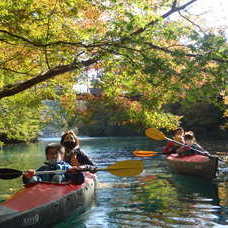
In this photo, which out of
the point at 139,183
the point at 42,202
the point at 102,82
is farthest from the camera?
the point at 139,183

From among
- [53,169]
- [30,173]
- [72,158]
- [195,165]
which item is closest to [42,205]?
[30,173]

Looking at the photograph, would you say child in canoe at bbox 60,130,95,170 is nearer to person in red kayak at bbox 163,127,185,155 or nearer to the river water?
the river water

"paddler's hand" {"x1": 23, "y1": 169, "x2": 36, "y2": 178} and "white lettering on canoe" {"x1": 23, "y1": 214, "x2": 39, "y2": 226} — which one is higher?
"paddler's hand" {"x1": 23, "y1": 169, "x2": 36, "y2": 178}

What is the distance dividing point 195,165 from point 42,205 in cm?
633

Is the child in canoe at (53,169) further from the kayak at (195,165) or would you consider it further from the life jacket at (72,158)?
the kayak at (195,165)

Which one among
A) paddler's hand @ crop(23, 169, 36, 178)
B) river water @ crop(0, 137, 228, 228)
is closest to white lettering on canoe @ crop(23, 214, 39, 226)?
river water @ crop(0, 137, 228, 228)

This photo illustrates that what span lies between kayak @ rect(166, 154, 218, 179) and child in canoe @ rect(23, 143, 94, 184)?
463 cm

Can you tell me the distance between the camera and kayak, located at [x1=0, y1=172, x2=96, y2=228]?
17.8 feet

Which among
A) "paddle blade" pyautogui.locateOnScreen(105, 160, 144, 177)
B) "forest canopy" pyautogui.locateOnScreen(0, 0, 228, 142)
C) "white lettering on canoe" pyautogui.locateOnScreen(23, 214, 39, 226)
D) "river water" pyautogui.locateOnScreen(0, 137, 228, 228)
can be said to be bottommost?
"river water" pyautogui.locateOnScreen(0, 137, 228, 228)

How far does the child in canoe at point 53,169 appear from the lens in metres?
6.65

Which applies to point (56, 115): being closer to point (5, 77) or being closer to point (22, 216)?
point (5, 77)

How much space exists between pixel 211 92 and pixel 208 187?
336 cm

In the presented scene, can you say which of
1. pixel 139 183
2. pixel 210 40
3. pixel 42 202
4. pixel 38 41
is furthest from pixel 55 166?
pixel 139 183

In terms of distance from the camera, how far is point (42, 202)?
597cm
